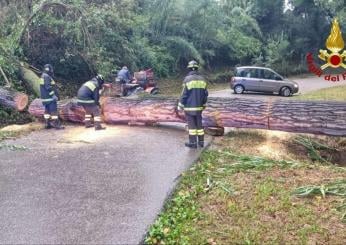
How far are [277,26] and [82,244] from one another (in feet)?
113

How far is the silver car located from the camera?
22.8 metres

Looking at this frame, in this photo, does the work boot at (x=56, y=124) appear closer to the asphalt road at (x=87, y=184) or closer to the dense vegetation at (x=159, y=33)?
the asphalt road at (x=87, y=184)

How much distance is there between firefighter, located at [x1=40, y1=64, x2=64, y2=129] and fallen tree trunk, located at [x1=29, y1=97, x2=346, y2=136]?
0.72 metres

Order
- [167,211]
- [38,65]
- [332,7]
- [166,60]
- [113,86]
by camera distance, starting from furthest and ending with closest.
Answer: [332,7], [166,60], [38,65], [113,86], [167,211]

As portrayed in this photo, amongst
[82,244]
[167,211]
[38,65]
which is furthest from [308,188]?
[38,65]

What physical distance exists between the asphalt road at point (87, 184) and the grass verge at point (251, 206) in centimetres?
31

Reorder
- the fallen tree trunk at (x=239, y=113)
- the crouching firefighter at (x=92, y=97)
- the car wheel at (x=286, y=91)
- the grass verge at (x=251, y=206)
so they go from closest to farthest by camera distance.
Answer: the grass verge at (x=251, y=206), the fallen tree trunk at (x=239, y=113), the crouching firefighter at (x=92, y=97), the car wheel at (x=286, y=91)

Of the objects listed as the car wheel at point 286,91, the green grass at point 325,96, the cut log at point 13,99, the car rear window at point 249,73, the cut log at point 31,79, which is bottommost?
the car wheel at point 286,91

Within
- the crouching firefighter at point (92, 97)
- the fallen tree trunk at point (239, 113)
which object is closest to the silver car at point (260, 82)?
the fallen tree trunk at point (239, 113)

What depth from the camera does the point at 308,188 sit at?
258 inches

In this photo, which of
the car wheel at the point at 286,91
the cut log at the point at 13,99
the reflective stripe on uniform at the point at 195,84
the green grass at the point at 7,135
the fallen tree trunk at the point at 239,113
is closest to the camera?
the reflective stripe on uniform at the point at 195,84

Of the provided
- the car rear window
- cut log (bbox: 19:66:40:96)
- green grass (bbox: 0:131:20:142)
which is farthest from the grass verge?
the car rear window

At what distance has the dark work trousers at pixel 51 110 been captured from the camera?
38.7 ft

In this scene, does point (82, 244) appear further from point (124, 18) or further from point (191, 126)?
point (124, 18)
